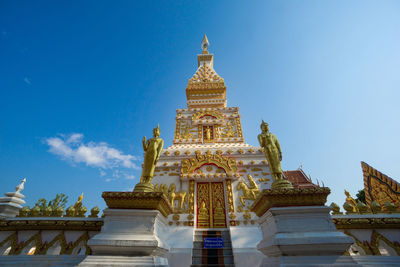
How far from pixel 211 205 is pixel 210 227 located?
36.8 inches

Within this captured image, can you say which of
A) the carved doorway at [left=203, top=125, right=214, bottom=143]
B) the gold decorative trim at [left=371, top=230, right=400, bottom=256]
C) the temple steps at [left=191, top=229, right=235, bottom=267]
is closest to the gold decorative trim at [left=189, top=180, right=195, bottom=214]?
the temple steps at [left=191, top=229, right=235, bottom=267]

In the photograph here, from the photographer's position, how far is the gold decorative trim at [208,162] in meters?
9.47

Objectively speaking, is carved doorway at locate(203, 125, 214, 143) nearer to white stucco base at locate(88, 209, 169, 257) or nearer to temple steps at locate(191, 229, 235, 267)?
temple steps at locate(191, 229, 235, 267)

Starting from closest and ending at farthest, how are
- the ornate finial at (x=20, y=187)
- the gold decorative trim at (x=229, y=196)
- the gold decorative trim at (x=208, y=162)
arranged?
1. the ornate finial at (x=20, y=187)
2. the gold decorative trim at (x=229, y=196)
3. the gold decorative trim at (x=208, y=162)

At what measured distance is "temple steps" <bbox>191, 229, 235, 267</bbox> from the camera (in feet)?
20.4

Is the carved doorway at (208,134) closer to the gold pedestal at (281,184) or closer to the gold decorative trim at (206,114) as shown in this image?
the gold decorative trim at (206,114)

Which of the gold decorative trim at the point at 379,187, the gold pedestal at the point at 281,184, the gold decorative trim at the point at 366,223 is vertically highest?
the gold decorative trim at the point at 379,187

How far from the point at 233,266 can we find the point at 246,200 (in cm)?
302

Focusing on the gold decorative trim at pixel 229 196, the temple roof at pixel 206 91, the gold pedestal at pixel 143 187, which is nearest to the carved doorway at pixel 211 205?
the gold decorative trim at pixel 229 196

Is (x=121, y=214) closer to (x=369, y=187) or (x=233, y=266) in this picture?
(x=233, y=266)

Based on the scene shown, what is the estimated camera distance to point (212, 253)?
660cm

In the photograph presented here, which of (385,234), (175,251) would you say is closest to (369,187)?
(385,234)

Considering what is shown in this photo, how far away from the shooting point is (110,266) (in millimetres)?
3383

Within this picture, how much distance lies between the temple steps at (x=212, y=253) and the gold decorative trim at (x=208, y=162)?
274 centimetres
